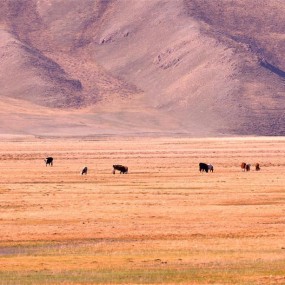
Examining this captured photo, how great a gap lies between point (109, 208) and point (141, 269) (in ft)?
56.0

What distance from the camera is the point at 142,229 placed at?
3600 centimetres

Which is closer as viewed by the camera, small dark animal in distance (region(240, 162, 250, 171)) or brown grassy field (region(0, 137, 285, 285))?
brown grassy field (region(0, 137, 285, 285))

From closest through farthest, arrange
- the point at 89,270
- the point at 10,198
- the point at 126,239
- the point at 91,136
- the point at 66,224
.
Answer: the point at 89,270
the point at 126,239
the point at 66,224
the point at 10,198
the point at 91,136

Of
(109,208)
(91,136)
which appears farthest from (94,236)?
(91,136)

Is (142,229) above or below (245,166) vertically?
below

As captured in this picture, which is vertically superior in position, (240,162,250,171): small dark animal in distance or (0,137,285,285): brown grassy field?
(240,162,250,171): small dark animal in distance

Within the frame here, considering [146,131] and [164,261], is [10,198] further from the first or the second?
[146,131]

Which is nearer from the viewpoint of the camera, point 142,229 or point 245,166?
point 142,229

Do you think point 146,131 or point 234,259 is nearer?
point 234,259

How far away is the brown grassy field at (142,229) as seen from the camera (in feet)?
86.3

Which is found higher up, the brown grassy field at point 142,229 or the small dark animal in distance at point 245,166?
the small dark animal in distance at point 245,166

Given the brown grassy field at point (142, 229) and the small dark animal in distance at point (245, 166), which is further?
the small dark animal in distance at point (245, 166)

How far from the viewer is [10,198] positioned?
48.9 m

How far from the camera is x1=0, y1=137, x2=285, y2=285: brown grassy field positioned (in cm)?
2630
